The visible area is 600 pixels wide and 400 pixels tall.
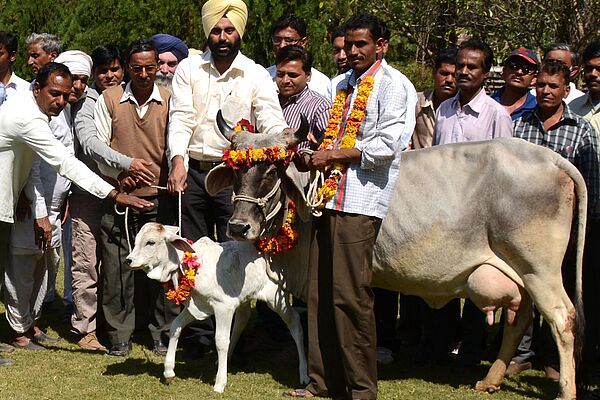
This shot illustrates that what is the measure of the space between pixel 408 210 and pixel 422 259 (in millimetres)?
382

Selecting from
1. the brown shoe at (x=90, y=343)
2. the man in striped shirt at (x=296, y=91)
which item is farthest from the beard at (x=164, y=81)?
the brown shoe at (x=90, y=343)

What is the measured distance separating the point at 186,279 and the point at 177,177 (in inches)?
31.6

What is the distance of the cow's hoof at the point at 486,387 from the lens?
774cm

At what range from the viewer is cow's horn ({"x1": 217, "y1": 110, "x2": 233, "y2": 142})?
291 inches

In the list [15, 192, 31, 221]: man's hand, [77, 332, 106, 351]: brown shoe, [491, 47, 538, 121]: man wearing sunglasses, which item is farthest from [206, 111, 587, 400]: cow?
[77, 332, 106, 351]: brown shoe

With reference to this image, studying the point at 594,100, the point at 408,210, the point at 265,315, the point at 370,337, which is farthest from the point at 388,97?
the point at 265,315

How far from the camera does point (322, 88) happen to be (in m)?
9.74

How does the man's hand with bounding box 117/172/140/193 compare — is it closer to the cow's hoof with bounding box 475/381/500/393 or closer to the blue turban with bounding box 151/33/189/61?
the blue turban with bounding box 151/33/189/61

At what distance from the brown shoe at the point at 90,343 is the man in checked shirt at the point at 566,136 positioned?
3867 millimetres

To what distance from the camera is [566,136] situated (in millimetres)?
7898

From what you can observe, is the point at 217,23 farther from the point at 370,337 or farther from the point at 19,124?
the point at 370,337

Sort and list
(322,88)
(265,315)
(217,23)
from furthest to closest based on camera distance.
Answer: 1. (322,88)
2. (265,315)
3. (217,23)

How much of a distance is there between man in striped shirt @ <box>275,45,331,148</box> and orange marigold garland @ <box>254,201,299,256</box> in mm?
1115

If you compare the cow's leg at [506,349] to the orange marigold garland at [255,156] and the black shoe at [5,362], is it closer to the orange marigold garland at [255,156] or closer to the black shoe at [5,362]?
the orange marigold garland at [255,156]
